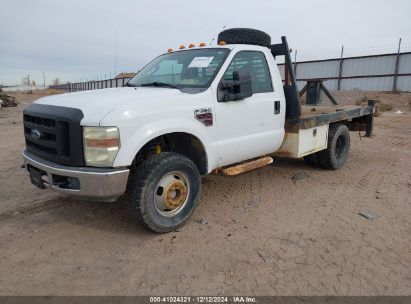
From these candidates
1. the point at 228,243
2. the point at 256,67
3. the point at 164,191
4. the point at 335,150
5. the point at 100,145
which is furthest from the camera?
the point at 335,150

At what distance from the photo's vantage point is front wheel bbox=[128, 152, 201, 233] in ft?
11.7

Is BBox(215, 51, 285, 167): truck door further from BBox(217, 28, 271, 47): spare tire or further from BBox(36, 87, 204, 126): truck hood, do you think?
BBox(36, 87, 204, 126): truck hood

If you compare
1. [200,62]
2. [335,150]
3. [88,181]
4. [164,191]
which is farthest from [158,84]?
[335,150]

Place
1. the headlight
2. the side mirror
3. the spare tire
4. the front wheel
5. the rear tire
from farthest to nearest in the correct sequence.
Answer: the rear tire → the spare tire → the side mirror → the front wheel → the headlight

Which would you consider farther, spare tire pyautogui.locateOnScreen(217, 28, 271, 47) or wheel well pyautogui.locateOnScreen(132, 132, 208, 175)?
spare tire pyautogui.locateOnScreen(217, 28, 271, 47)

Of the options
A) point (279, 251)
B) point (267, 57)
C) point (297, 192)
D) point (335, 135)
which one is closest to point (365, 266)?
point (279, 251)

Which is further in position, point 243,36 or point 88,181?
point 243,36

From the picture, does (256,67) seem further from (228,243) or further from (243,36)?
(228,243)

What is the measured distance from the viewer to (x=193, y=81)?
168 inches

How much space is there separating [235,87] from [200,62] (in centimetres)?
63

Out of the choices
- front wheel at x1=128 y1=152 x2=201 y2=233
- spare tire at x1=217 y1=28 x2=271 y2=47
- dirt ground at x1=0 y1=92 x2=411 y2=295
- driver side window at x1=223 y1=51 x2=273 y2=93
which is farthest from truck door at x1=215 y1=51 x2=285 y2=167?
dirt ground at x1=0 y1=92 x2=411 y2=295

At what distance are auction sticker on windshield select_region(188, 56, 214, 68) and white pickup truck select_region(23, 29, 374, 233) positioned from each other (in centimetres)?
1

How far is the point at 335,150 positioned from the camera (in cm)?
660

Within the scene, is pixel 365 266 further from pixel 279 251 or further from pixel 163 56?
pixel 163 56
